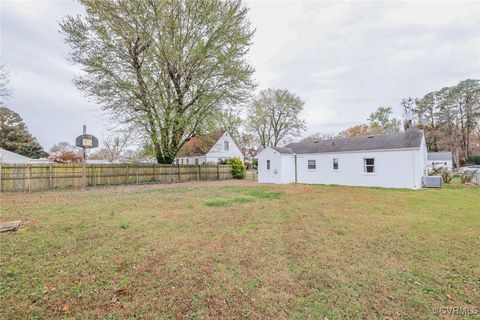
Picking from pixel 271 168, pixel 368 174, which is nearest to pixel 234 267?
pixel 368 174

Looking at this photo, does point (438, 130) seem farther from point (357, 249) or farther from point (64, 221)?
point (64, 221)

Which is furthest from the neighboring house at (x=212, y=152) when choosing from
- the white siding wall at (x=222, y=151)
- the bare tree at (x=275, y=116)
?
the bare tree at (x=275, y=116)

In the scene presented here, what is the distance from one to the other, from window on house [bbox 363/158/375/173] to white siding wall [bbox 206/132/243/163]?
17587mm

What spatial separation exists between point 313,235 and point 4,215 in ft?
26.9

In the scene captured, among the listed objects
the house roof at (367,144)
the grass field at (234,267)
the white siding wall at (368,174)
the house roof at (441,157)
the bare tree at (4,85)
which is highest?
the bare tree at (4,85)

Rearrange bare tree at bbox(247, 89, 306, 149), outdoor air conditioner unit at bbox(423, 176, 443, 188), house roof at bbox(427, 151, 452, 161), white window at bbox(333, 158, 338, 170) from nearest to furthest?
outdoor air conditioner unit at bbox(423, 176, 443, 188), white window at bbox(333, 158, 338, 170), house roof at bbox(427, 151, 452, 161), bare tree at bbox(247, 89, 306, 149)

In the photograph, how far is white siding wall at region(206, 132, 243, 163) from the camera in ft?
97.4

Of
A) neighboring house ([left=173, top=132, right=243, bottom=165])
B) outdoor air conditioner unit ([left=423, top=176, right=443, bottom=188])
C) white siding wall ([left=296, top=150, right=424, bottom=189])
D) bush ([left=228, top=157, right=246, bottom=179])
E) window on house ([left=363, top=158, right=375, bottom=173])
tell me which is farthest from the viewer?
neighboring house ([left=173, top=132, right=243, bottom=165])

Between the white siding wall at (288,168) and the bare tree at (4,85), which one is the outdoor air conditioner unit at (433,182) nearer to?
the white siding wall at (288,168)

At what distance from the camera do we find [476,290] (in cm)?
291

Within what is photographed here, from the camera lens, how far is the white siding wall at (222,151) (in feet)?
97.4

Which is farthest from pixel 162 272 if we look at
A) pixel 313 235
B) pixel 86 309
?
pixel 313 235

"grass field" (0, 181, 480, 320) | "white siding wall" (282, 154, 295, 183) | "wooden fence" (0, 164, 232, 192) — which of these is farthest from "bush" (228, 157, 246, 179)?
"grass field" (0, 181, 480, 320)

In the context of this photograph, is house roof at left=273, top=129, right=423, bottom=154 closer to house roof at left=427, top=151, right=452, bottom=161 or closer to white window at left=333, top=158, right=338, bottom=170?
white window at left=333, top=158, right=338, bottom=170
